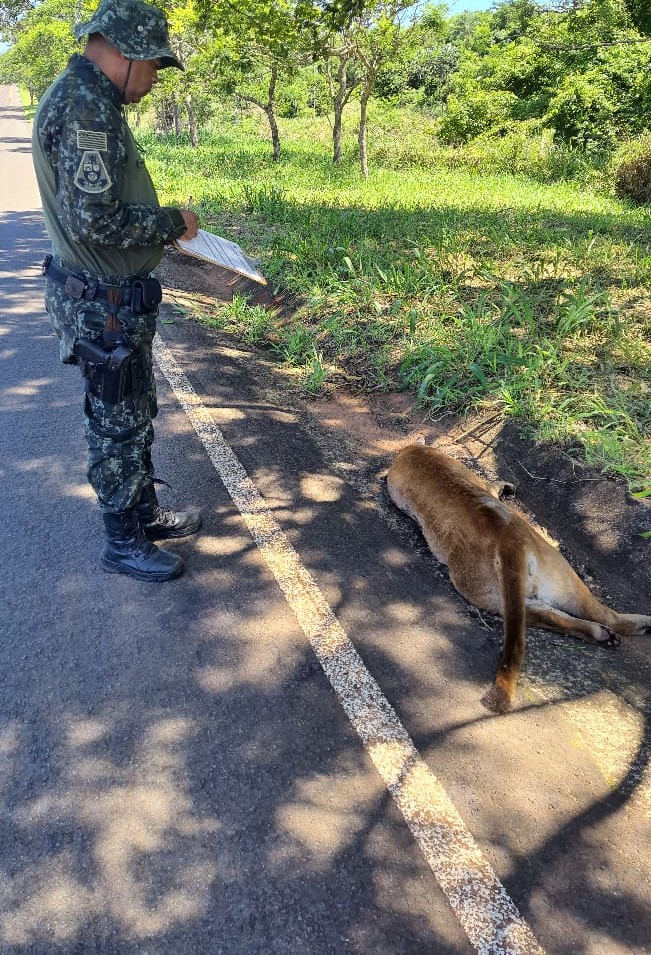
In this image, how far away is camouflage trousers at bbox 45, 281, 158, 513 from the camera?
2634 mm

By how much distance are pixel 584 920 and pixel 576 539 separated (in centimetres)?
200

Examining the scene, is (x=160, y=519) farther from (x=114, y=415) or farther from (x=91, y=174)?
(x=91, y=174)

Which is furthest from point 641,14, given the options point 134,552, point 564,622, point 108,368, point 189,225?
point 134,552

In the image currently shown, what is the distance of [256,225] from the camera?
924 centimetres

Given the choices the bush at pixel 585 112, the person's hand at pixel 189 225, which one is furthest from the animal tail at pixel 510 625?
the bush at pixel 585 112

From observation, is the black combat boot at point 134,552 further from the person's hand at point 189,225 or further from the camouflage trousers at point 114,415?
the person's hand at point 189,225

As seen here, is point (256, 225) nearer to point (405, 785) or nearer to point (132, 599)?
point (132, 599)

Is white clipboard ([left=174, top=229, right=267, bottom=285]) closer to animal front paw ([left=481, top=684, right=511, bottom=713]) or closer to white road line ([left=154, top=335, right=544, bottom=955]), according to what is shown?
white road line ([left=154, top=335, right=544, bottom=955])

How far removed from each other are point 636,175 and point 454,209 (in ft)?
→ 18.1

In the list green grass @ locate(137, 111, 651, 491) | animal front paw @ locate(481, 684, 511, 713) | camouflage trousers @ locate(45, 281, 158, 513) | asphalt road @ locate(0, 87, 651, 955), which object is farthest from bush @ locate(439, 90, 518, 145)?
animal front paw @ locate(481, 684, 511, 713)

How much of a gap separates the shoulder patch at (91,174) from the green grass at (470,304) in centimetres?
279

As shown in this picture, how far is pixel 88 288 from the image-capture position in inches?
101

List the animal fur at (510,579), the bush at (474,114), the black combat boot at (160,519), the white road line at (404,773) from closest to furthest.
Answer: the white road line at (404,773) < the animal fur at (510,579) < the black combat boot at (160,519) < the bush at (474,114)

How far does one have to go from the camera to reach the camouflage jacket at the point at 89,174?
230cm
